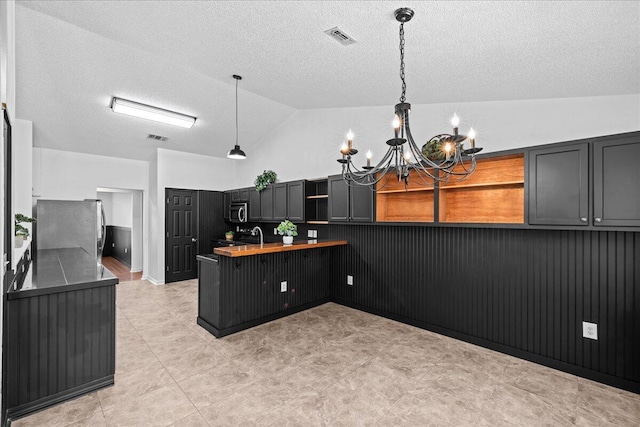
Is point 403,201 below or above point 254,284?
above

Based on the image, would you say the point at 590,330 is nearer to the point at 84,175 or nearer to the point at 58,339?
the point at 58,339

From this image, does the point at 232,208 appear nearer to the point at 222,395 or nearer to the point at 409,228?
the point at 409,228

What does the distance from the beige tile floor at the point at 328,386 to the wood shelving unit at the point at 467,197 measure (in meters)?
1.47

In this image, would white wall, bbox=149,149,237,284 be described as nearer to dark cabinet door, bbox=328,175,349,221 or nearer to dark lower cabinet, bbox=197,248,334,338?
dark lower cabinet, bbox=197,248,334,338

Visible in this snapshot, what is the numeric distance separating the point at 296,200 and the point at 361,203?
1421mm

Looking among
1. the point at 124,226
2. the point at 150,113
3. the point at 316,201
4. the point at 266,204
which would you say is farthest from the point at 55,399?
the point at 124,226

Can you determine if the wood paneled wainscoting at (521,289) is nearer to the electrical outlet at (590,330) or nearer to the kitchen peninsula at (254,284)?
the electrical outlet at (590,330)

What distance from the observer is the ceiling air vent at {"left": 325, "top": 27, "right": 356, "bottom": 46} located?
2.53m

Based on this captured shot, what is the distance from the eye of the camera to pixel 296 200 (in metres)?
5.30

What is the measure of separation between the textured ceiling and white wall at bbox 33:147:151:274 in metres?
0.88

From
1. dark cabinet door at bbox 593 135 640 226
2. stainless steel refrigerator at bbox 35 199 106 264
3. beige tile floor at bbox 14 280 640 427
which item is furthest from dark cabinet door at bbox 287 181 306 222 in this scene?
dark cabinet door at bbox 593 135 640 226

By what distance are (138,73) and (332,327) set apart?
13.8ft

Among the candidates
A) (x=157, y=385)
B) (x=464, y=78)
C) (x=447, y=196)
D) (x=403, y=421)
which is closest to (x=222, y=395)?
(x=157, y=385)

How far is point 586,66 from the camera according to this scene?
2.32 meters
